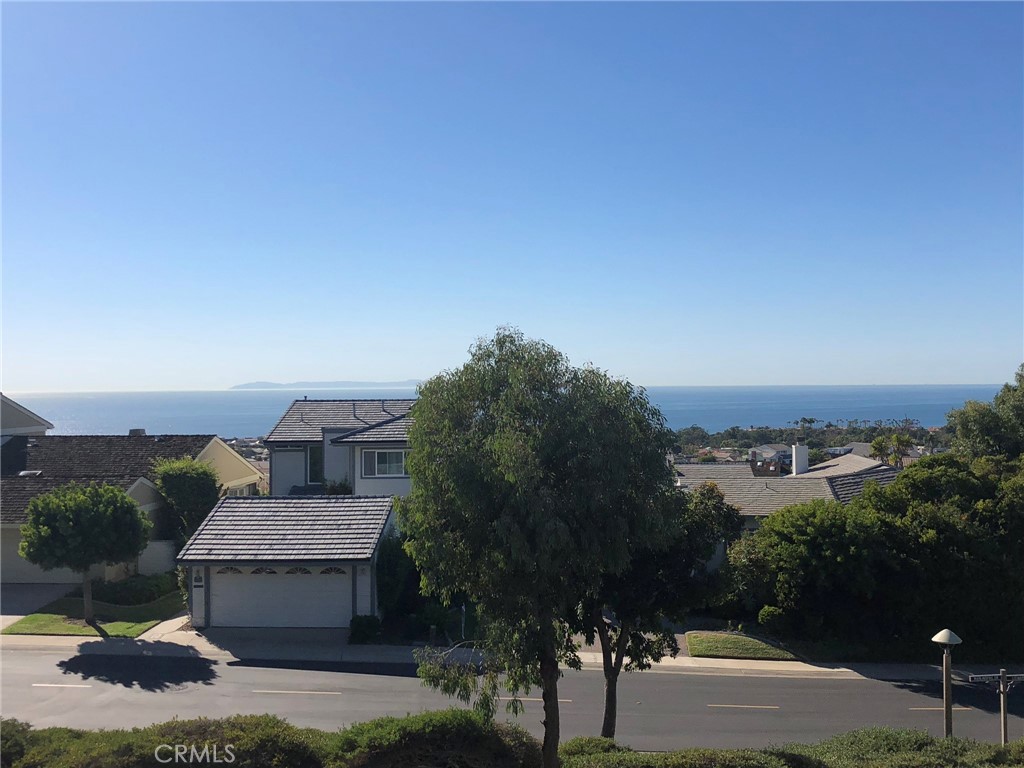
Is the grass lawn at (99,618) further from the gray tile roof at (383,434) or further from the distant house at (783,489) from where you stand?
the distant house at (783,489)

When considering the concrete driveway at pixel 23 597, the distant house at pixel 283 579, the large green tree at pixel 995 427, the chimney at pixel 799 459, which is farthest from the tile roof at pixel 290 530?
the chimney at pixel 799 459

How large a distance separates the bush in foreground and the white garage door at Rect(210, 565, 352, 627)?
479 inches

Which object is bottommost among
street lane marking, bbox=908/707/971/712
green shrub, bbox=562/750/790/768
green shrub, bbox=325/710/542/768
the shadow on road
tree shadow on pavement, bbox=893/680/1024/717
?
tree shadow on pavement, bbox=893/680/1024/717

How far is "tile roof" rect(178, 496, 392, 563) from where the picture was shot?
2308 centimetres

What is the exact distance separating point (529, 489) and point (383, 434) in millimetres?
22891

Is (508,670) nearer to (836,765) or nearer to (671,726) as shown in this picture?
(836,765)

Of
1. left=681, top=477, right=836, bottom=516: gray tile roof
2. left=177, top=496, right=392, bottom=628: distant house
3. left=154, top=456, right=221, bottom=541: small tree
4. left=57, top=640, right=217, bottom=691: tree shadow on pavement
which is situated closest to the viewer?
left=57, top=640, right=217, bottom=691: tree shadow on pavement

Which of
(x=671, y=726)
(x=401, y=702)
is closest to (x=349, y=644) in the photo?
(x=401, y=702)

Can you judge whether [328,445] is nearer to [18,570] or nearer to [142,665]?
[18,570]

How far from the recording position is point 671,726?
16.1 m

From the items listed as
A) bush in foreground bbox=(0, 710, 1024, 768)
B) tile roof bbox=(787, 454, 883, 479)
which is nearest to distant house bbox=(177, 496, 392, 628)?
bush in foreground bbox=(0, 710, 1024, 768)

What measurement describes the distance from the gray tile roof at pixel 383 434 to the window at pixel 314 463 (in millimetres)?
5568

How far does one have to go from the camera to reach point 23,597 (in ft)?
86.8

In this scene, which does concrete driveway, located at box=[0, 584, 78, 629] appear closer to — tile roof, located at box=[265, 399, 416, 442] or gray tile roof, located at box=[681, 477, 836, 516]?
tile roof, located at box=[265, 399, 416, 442]
